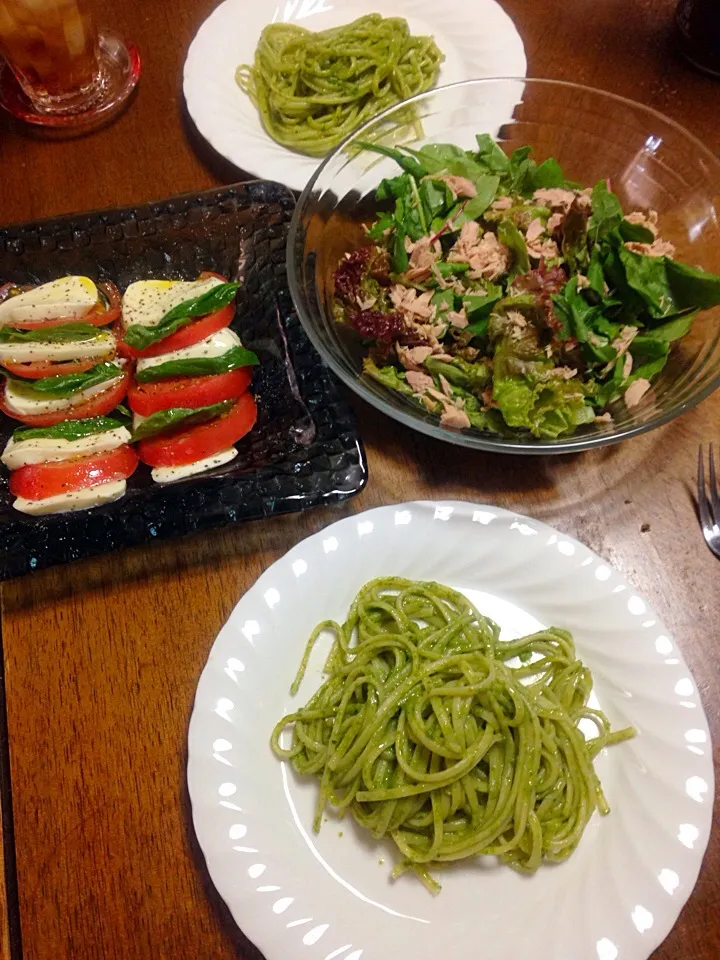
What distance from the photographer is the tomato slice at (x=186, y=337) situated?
55.3 inches

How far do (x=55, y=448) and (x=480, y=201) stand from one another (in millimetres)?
998

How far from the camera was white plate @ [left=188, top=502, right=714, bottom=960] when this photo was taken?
1.00 m

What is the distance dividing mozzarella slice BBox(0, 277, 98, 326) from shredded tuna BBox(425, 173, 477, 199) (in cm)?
78

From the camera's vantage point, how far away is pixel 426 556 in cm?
128

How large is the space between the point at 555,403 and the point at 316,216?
66cm

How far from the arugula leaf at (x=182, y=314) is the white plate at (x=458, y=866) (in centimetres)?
52

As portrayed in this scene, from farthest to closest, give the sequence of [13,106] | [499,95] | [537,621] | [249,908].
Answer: [13,106]
[499,95]
[537,621]
[249,908]

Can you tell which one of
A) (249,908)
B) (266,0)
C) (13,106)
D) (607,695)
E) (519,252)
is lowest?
(249,908)

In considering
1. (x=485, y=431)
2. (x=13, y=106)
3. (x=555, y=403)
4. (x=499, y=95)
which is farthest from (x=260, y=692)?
(x=13, y=106)

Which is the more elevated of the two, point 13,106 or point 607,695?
point 13,106

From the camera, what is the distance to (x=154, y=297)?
1490 millimetres

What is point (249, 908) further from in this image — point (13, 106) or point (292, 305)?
point (13, 106)

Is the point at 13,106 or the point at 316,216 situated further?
the point at 13,106

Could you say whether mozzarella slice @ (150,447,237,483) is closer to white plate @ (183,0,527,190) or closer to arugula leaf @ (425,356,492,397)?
arugula leaf @ (425,356,492,397)
